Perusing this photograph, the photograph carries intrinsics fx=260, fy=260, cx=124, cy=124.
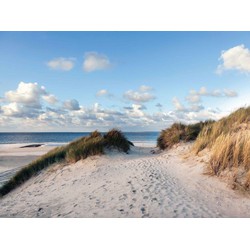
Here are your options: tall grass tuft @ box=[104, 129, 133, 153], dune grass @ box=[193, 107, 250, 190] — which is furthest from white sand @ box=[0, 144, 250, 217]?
tall grass tuft @ box=[104, 129, 133, 153]

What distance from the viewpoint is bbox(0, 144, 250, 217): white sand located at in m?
4.09

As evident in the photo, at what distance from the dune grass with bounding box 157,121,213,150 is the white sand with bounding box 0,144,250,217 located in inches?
129

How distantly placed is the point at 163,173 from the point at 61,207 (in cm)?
269

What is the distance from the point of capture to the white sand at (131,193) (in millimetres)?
4094

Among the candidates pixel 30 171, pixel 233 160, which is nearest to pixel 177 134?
pixel 233 160

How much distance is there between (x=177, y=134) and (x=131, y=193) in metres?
6.62

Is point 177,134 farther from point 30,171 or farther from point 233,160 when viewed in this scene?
point 30,171

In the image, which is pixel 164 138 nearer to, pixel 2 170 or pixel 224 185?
pixel 224 185

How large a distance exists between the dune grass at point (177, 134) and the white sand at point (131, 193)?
129 inches

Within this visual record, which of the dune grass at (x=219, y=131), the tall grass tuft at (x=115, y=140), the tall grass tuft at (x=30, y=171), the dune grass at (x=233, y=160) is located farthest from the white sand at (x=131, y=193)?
the tall grass tuft at (x=115, y=140)

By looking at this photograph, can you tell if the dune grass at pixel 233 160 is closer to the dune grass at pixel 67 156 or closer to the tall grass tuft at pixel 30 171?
the dune grass at pixel 67 156

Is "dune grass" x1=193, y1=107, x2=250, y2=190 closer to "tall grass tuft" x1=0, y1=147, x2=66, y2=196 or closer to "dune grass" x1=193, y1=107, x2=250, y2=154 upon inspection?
"dune grass" x1=193, y1=107, x2=250, y2=154

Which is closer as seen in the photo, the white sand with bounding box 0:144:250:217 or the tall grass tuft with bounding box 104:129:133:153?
the white sand with bounding box 0:144:250:217

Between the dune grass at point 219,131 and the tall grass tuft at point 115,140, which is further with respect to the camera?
the tall grass tuft at point 115,140
